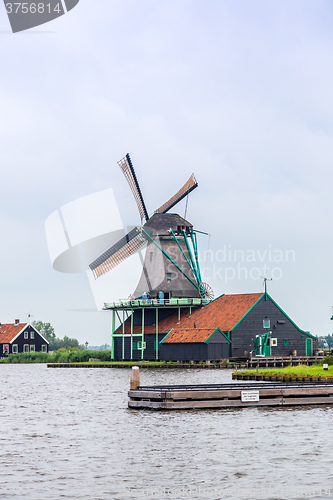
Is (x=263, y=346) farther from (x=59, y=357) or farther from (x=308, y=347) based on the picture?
(x=59, y=357)

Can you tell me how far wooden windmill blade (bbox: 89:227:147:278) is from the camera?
3260 inches

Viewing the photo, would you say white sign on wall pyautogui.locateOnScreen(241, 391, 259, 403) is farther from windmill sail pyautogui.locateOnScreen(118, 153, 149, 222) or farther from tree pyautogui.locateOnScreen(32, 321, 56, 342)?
tree pyautogui.locateOnScreen(32, 321, 56, 342)

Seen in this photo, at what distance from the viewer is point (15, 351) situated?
117688 mm

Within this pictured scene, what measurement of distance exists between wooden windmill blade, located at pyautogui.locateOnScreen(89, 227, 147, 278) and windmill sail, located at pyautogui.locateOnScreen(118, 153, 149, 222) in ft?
7.48

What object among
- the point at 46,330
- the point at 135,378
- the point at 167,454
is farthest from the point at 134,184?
the point at 46,330

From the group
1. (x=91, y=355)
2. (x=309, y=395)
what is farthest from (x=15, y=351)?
(x=309, y=395)

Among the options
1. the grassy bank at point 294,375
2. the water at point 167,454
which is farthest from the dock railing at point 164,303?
the water at point 167,454

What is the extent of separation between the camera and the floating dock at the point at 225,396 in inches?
1172

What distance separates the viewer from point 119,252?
3273 inches

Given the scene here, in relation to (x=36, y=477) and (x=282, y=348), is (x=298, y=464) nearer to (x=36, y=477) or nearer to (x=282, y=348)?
(x=36, y=477)

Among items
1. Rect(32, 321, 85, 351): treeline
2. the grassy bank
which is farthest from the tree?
the grassy bank

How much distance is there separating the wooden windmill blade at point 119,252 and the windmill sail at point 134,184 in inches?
89.7

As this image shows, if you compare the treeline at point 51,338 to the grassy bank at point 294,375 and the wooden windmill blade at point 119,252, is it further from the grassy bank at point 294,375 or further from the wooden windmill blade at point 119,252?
the grassy bank at point 294,375

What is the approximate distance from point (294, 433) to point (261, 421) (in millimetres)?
2981
